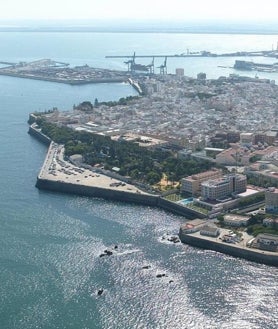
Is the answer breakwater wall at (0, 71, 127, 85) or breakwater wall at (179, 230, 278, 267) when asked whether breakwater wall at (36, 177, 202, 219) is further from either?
breakwater wall at (0, 71, 127, 85)

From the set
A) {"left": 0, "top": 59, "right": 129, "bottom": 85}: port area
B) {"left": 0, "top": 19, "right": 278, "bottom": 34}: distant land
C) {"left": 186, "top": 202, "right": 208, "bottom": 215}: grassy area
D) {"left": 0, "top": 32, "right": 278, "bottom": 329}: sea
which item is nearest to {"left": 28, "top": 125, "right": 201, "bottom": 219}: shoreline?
{"left": 186, "top": 202, "right": 208, "bottom": 215}: grassy area

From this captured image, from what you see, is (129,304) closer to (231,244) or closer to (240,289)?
(240,289)

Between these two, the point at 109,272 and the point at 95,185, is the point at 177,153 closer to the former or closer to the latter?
the point at 95,185

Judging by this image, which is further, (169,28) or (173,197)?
(169,28)

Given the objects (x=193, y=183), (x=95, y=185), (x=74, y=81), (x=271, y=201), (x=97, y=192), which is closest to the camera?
(x=271, y=201)

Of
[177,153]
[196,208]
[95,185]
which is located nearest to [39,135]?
[177,153]

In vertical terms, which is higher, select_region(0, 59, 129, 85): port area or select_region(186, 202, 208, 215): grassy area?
select_region(186, 202, 208, 215): grassy area

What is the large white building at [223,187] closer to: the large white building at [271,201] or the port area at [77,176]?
the large white building at [271,201]
